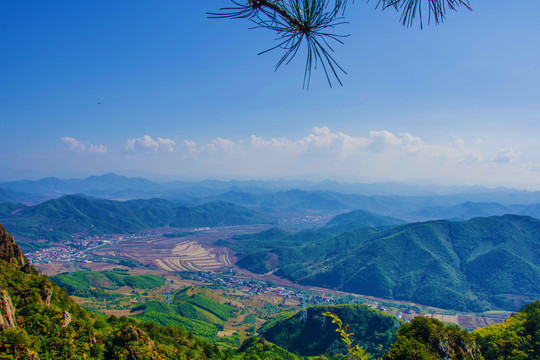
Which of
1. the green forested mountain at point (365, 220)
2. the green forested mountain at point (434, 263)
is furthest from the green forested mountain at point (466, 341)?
the green forested mountain at point (365, 220)

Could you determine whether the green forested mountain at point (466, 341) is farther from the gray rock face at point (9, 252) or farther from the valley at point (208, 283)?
the valley at point (208, 283)

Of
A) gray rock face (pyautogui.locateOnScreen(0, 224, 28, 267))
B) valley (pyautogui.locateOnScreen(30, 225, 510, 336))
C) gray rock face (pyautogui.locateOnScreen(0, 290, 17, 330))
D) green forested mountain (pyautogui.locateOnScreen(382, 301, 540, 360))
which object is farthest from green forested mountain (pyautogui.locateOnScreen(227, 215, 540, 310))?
gray rock face (pyautogui.locateOnScreen(0, 290, 17, 330))

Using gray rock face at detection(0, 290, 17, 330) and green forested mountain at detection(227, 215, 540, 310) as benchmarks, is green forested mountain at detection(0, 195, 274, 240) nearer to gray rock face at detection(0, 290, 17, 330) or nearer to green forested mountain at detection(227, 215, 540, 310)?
green forested mountain at detection(227, 215, 540, 310)

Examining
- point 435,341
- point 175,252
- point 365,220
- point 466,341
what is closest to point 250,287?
point 175,252

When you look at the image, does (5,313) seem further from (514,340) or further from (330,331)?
(330,331)

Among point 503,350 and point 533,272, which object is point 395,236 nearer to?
point 533,272

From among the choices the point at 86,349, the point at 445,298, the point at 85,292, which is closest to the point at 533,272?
the point at 445,298

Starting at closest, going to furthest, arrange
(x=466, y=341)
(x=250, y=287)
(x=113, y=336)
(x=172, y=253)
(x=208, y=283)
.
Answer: (x=466, y=341) < (x=113, y=336) < (x=208, y=283) < (x=250, y=287) < (x=172, y=253)
